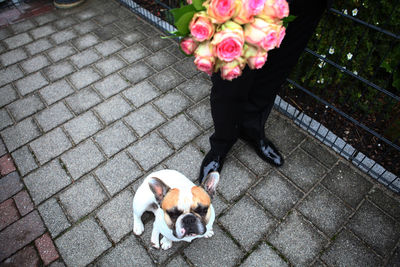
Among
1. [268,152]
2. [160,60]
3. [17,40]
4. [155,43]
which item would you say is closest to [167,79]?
[160,60]

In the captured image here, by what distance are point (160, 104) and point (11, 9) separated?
4.20 metres

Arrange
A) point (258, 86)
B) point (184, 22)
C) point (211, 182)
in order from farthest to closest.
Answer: point (258, 86), point (211, 182), point (184, 22)

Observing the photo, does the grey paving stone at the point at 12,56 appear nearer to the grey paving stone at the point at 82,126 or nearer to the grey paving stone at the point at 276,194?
the grey paving stone at the point at 82,126

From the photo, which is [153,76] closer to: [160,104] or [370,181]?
[160,104]

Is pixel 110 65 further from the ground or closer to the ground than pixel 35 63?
further from the ground

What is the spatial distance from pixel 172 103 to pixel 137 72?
89 cm

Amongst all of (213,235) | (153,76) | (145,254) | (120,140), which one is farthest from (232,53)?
(153,76)

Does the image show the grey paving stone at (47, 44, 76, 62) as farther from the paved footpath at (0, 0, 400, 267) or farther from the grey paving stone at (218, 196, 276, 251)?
the grey paving stone at (218, 196, 276, 251)

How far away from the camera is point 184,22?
1.52 meters

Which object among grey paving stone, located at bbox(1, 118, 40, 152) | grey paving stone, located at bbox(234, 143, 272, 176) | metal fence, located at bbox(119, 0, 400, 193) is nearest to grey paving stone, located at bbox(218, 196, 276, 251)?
grey paving stone, located at bbox(234, 143, 272, 176)

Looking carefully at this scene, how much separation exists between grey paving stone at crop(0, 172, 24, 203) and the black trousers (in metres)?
2.24

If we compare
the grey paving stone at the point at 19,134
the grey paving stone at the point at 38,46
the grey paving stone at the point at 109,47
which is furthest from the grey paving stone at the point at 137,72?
the grey paving stone at the point at 38,46

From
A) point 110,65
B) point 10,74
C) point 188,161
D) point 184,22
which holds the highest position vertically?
point 184,22

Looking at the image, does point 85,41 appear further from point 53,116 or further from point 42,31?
point 53,116
